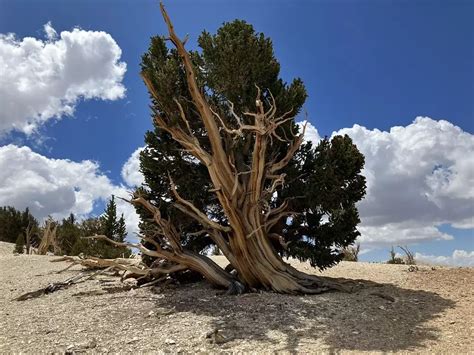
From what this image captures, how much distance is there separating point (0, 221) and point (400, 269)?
27.3 metres

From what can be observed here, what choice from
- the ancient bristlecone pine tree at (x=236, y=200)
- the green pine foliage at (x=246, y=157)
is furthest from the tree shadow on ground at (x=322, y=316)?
→ the green pine foliage at (x=246, y=157)

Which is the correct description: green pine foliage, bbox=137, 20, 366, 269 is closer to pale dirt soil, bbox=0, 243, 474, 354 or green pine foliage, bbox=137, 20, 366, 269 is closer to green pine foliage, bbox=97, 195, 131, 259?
pale dirt soil, bbox=0, 243, 474, 354

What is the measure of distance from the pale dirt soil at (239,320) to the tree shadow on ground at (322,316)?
17 mm

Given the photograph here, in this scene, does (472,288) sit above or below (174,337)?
above

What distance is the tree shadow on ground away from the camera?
6738mm

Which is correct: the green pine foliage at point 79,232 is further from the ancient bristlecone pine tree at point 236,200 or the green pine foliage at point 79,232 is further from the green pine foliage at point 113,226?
the ancient bristlecone pine tree at point 236,200

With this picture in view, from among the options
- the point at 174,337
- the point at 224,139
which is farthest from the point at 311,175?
the point at 174,337

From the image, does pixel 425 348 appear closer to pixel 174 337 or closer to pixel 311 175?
pixel 174 337

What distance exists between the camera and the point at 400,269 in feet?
48.1

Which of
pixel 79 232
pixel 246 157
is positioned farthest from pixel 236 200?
pixel 79 232

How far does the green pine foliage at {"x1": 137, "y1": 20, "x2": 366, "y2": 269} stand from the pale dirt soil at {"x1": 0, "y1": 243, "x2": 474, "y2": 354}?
1.93m

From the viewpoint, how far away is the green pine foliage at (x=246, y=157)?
36.9 feet

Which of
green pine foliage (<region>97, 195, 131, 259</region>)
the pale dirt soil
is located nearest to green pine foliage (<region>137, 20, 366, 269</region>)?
the pale dirt soil

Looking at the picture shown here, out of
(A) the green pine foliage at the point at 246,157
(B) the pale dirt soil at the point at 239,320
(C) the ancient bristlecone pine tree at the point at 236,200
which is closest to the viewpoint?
(B) the pale dirt soil at the point at 239,320
